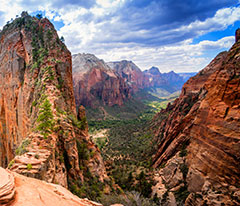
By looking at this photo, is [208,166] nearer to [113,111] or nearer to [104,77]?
[113,111]

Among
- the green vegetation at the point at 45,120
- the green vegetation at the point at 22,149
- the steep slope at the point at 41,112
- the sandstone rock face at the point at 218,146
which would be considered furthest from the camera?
the sandstone rock face at the point at 218,146

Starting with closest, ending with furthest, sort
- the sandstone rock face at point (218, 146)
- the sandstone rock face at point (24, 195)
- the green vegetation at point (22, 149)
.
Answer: the sandstone rock face at point (24, 195), the green vegetation at point (22, 149), the sandstone rock face at point (218, 146)

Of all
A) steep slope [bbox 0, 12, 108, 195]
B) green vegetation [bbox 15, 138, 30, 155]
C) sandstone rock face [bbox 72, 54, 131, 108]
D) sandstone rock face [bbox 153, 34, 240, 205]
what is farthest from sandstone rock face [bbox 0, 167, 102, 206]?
sandstone rock face [bbox 72, 54, 131, 108]

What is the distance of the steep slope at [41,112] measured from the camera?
548 inches

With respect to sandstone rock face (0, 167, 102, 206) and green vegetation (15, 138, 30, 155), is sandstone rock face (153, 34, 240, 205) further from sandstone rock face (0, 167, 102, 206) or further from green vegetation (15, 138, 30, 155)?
green vegetation (15, 138, 30, 155)

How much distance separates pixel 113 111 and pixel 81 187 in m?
122

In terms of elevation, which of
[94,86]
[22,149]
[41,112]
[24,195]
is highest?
[94,86]

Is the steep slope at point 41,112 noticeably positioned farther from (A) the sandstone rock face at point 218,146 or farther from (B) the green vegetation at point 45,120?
(A) the sandstone rock face at point 218,146

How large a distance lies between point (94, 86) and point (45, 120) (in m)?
132

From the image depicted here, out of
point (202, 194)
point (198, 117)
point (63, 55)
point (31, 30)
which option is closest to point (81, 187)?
point (202, 194)

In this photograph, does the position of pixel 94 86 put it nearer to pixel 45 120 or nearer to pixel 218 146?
pixel 45 120

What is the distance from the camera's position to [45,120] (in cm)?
1759

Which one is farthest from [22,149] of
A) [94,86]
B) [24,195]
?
[94,86]

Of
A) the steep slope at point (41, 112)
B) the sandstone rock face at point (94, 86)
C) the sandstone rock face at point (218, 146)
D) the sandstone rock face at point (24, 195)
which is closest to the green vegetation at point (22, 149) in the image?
the steep slope at point (41, 112)
